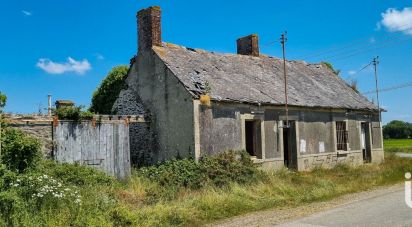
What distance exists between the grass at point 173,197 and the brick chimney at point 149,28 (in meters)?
5.57

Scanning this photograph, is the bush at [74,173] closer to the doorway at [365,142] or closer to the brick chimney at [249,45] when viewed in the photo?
the brick chimney at [249,45]

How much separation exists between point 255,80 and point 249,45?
13.9 ft

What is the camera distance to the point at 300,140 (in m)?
19.5

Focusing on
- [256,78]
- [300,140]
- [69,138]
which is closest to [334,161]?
[300,140]

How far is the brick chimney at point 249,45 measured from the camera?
77.4ft

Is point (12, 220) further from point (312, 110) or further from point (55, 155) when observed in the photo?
point (312, 110)

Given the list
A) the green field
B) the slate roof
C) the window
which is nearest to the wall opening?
the slate roof

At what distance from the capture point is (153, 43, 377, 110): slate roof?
676 inches

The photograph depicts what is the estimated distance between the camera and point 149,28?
1802 centimetres

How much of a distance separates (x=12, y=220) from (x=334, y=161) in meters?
16.3

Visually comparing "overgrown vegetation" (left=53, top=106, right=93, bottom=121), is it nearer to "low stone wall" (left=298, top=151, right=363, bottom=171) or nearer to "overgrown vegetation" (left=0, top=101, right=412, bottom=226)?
"overgrown vegetation" (left=0, top=101, right=412, bottom=226)

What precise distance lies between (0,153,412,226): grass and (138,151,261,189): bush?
0.71 feet

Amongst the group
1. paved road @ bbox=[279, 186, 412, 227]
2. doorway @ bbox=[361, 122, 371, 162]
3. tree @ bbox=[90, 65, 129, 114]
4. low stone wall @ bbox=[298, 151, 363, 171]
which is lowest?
paved road @ bbox=[279, 186, 412, 227]

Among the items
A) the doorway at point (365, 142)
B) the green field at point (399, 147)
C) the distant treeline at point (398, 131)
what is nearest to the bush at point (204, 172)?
the doorway at point (365, 142)
